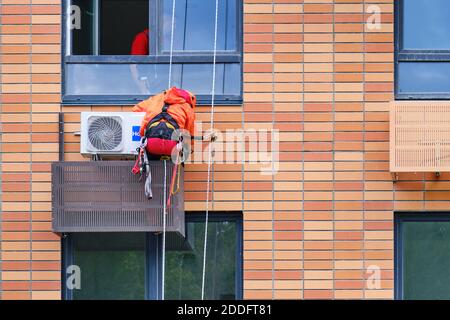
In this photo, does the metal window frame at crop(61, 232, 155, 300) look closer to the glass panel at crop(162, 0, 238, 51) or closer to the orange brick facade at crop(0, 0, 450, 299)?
the orange brick facade at crop(0, 0, 450, 299)

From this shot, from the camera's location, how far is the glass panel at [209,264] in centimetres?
1123

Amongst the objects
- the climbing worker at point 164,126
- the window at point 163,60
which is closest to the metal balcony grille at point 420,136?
the window at point 163,60

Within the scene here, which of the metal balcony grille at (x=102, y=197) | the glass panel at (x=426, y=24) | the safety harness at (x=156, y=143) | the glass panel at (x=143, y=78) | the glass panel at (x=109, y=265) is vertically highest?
the glass panel at (x=426, y=24)

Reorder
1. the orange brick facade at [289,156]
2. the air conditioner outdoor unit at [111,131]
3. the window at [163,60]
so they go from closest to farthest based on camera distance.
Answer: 1. the air conditioner outdoor unit at [111,131]
2. the orange brick facade at [289,156]
3. the window at [163,60]

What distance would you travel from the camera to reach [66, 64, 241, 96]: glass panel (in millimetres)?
11375

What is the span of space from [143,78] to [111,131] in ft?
2.56

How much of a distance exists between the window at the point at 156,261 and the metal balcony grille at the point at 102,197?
521mm

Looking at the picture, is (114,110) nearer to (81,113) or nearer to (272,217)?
(81,113)

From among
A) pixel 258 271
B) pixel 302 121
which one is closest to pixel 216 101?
pixel 302 121

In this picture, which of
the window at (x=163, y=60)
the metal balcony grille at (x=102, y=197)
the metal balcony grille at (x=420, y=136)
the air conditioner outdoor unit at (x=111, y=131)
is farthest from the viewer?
the window at (x=163, y=60)

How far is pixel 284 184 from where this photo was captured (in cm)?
1117

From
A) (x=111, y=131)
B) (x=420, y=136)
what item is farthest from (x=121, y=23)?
(x=420, y=136)

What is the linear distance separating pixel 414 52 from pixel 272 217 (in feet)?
6.51

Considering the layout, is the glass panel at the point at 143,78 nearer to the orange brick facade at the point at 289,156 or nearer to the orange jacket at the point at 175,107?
the orange brick facade at the point at 289,156
